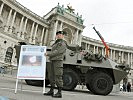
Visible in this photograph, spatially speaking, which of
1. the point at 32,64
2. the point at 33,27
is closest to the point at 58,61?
the point at 32,64

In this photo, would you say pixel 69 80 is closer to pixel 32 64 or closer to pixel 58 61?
pixel 32 64

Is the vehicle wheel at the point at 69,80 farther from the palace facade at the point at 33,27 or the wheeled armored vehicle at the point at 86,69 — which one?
the palace facade at the point at 33,27

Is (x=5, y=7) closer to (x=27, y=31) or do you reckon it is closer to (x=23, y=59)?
(x=27, y=31)

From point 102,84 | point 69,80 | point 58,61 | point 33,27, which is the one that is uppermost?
point 33,27

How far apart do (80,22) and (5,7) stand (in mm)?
24326

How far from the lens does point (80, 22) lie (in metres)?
63.5

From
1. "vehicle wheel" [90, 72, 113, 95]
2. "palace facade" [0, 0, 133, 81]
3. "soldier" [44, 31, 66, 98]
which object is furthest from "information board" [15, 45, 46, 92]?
"palace facade" [0, 0, 133, 81]

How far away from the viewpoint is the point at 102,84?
9852 mm

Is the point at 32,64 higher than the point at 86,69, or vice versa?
the point at 32,64

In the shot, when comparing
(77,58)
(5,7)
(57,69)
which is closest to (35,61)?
(57,69)

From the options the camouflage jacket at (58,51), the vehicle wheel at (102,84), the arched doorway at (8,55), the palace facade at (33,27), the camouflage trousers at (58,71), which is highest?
the palace facade at (33,27)

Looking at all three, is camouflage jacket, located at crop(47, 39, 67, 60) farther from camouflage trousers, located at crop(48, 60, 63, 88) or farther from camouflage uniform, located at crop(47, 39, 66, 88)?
camouflage trousers, located at crop(48, 60, 63, 88)

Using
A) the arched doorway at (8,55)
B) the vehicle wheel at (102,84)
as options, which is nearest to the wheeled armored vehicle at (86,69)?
the vehicle wheel at (102,84)

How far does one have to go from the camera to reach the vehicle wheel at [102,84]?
32.2ft
